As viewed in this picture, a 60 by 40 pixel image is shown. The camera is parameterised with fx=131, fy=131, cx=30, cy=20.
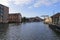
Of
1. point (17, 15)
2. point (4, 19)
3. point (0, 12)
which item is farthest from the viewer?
point (17, 15)

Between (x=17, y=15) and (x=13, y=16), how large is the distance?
435cm

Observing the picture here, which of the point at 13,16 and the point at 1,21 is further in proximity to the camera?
the point at 13,16

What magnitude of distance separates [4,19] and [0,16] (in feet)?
24.5

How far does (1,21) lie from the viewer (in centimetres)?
9506

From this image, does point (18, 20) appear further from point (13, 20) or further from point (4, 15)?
point (4, 15)

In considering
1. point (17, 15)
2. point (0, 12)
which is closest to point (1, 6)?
point (0, 12)

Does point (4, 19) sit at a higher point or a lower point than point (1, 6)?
lower

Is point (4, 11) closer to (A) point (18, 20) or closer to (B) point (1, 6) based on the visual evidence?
(B) point (1, 6)

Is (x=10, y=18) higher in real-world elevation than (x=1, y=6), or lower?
lower

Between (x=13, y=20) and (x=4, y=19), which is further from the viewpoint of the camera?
(x=13, y=20)

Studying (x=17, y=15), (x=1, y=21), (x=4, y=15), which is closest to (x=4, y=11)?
(x=4, y=15)

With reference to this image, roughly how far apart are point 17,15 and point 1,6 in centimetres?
3727

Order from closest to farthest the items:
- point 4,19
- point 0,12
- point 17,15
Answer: point 0,12 < point 4,19 < point 17,15

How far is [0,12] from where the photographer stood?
304 feet
